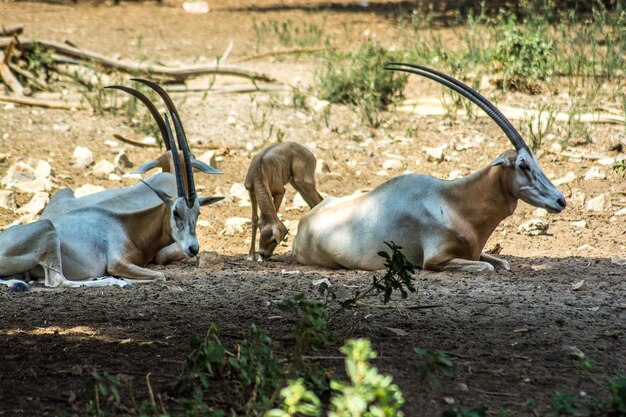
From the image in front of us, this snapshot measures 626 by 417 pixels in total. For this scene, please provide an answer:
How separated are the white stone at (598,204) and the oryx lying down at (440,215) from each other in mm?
1737

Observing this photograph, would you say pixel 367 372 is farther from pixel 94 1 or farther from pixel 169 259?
pixel 94 1

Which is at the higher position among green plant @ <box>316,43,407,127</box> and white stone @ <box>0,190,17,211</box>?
green plant @ <box>316,43,407,127</box>

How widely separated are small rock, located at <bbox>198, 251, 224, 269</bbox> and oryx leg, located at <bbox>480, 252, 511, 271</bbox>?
75.9 inches

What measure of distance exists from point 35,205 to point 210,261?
233 centimetres

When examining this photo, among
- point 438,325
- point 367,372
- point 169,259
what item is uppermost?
point 367,372

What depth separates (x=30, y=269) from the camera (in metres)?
6.93

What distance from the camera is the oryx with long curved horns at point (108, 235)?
6.88 m

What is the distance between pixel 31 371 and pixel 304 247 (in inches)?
143

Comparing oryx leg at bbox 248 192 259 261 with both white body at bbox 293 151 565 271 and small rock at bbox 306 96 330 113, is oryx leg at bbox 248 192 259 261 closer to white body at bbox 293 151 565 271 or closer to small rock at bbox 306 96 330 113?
white body at bbox 293 151 565 271

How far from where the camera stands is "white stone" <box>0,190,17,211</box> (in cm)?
905

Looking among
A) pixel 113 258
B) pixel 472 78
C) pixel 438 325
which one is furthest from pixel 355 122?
pixel 438 325

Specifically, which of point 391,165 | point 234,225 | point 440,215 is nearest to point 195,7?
point 391,165

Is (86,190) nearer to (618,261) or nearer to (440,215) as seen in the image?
(440,215)

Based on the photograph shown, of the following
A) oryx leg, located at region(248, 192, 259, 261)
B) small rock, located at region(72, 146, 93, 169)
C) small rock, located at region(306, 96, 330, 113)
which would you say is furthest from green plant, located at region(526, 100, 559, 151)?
small rock, located at region(72, 146, 93, 169)
